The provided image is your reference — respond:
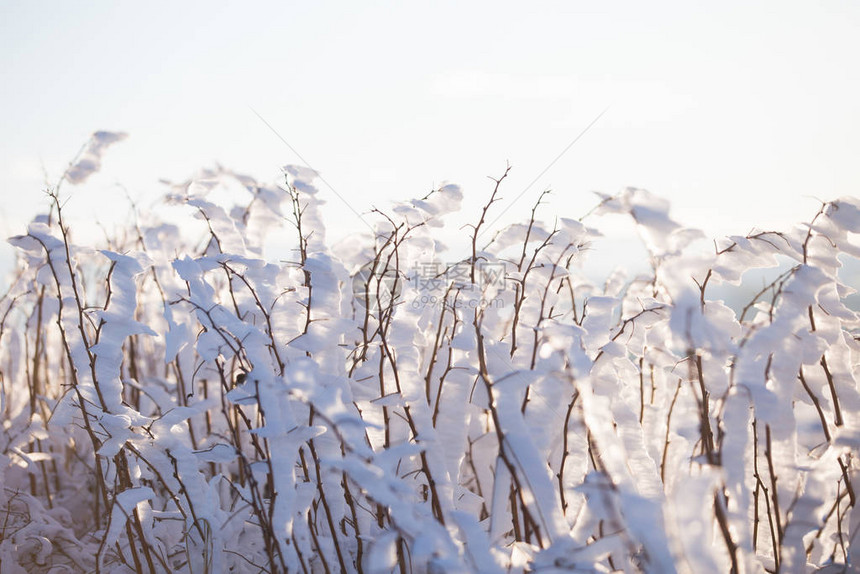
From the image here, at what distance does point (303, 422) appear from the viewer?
4.17 feet

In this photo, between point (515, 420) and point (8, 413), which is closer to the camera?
point (515, 420)

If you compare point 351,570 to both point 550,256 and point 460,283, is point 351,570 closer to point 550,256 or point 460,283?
point 460,283

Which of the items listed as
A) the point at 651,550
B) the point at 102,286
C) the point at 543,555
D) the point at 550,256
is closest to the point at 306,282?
the point at 550,256

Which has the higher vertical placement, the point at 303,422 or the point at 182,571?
the point at 303,422

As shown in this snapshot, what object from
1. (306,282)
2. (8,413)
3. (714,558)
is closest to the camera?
(714,558)

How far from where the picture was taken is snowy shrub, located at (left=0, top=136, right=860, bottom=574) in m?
0.89

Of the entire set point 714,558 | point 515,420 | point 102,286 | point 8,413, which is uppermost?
point 515,420

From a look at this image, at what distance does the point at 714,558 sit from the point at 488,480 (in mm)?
840

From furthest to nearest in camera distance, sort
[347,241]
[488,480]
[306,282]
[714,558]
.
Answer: [347,241] → [488,480] → [306,282] → [714,558]

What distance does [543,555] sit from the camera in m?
0.87

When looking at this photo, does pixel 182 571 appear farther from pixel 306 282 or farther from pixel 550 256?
pixel 550 256

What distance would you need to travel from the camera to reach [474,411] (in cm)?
148

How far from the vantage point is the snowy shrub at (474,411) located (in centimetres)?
89

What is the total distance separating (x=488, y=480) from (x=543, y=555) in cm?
71
